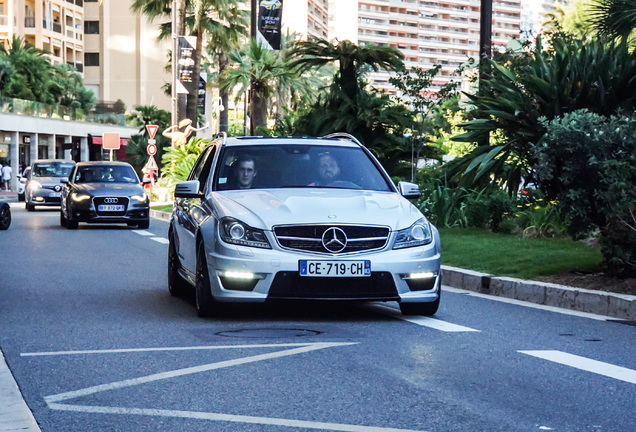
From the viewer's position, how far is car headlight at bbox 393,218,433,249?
30.1 ft

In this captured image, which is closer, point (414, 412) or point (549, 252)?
point (414, 412)

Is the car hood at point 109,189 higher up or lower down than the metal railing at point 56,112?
lower down

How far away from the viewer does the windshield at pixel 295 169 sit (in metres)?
10.3

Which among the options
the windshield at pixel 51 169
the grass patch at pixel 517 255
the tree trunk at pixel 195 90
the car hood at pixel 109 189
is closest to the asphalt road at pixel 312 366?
the grass patch at pixel 517 255

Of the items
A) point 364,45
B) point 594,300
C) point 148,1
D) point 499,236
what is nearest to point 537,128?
point 499,236

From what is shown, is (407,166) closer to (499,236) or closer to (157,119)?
(499,236)

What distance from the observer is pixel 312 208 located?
9.20 meters

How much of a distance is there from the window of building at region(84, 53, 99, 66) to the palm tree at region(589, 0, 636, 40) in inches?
3703

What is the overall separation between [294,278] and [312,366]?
1.97 m

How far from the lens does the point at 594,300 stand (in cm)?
1046

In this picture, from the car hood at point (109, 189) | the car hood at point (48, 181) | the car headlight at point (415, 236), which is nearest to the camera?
the car headlight at point (415, 236)

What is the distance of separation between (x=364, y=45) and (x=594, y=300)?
590 inches

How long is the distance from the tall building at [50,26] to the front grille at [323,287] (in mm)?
83645

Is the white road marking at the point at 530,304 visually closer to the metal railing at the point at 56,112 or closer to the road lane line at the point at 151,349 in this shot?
the road lane line at the point at 151,349
